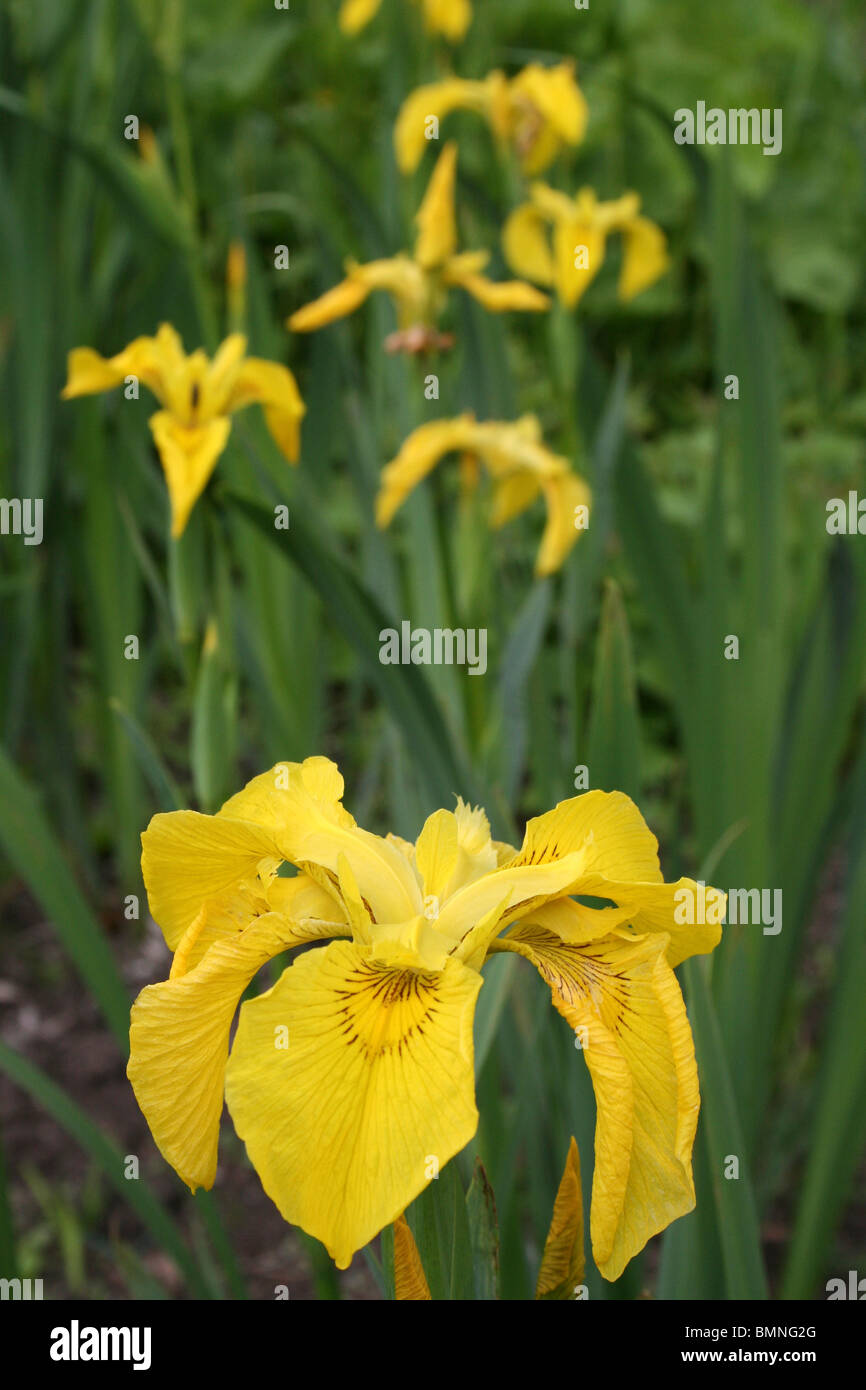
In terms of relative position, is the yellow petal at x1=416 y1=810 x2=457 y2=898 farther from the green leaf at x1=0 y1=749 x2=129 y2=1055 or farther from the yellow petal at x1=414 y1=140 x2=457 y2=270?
the yellow petal at x1=414 y1=140 x2=457 y2=270

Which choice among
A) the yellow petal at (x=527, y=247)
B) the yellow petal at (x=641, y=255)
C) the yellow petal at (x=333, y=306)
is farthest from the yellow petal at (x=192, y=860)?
the yellow petal at (x=641, y=255)

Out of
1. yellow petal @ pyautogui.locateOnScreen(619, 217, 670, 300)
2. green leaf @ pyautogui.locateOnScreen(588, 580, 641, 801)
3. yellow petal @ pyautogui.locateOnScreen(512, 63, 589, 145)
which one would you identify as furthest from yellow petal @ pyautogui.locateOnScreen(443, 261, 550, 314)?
green leaf @ pyautogui.locateOnScreen(588, 580, 641, 801)

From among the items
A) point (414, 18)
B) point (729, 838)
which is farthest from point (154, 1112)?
point (414, 18)

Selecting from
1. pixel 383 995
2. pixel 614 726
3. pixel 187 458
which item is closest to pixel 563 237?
pixel 187 458

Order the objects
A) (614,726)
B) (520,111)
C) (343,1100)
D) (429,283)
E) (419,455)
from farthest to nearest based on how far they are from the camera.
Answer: (520,111) → (429,283) → (419,455) → (614,726) → (343,1100)

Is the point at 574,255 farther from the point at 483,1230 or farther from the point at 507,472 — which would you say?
the point at 483,1230

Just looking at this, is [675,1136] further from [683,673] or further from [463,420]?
[463,420]

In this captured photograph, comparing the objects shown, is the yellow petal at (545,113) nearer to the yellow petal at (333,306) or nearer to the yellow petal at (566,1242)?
the yellow petal at (333,306)
